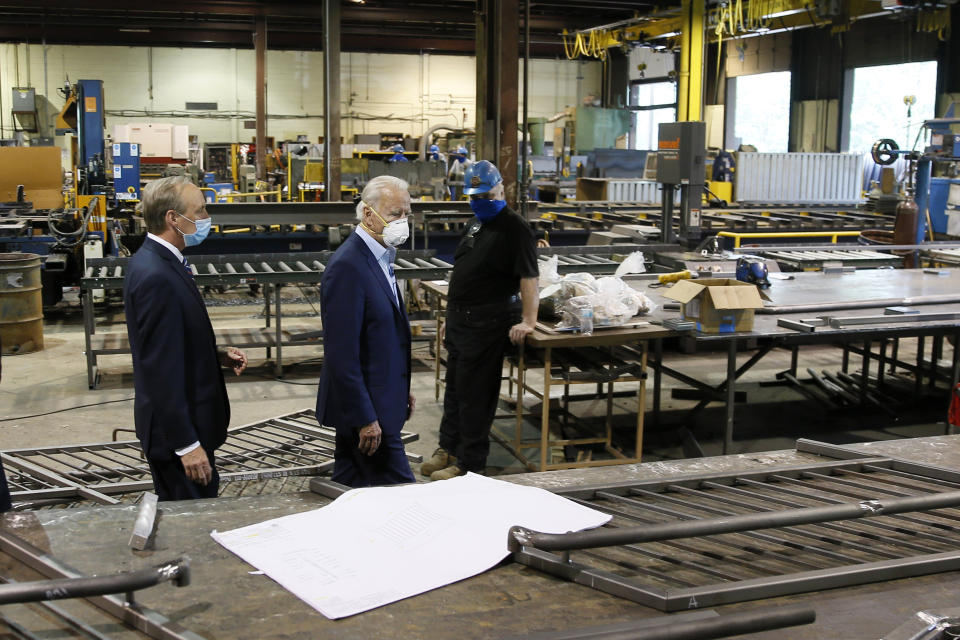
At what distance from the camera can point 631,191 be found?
1384cm

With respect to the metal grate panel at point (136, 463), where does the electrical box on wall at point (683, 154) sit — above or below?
above

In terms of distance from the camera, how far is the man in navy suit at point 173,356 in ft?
8.90

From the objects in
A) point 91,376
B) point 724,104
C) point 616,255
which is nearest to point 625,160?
point 724,104

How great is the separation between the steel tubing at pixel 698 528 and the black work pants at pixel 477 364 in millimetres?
3201

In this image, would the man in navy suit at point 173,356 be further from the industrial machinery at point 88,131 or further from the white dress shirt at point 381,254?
the industrial machinery at point 88,131

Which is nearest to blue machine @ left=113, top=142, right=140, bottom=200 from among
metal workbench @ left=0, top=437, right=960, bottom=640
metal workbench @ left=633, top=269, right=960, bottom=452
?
metal workbench @ left=633, top=269, right=960, bottom=452

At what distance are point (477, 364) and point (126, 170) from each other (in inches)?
296

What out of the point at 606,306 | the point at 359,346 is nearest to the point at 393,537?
the point at 359,346

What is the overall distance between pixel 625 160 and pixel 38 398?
1177 cm

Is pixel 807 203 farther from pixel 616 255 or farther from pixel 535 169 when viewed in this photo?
pixel 535 169

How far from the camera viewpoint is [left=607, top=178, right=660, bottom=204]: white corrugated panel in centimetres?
1378

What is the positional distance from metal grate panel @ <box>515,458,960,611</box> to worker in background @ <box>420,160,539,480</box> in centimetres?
264

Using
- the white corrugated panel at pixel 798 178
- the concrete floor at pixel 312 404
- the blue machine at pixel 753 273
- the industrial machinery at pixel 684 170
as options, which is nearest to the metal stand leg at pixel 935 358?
the concrete floor at pixel 312 404

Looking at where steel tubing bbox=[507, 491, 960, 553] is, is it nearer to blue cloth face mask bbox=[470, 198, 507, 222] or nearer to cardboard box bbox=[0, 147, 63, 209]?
blue cloth face mask bbox=[470, 198, 507, 222]
